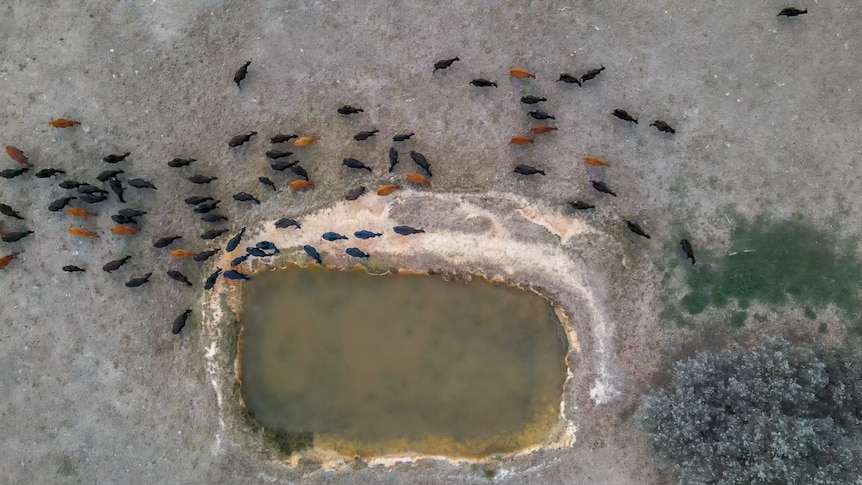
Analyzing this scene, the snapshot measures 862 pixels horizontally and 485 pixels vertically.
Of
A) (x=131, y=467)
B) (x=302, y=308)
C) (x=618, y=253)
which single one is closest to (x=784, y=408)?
(x=618, y=253)

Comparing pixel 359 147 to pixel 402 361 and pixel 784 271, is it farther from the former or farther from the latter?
pixel 784 271

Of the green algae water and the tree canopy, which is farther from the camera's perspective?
the green algae water

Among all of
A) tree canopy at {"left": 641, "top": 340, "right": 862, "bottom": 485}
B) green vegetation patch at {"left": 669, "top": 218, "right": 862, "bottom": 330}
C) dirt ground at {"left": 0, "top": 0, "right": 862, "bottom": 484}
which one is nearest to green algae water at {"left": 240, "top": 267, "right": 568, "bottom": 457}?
dirt ground at {"left": 0, "top": 0, "right": 862, "bottom": 484}

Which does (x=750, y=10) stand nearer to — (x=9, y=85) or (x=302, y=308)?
(x=302, y=308)

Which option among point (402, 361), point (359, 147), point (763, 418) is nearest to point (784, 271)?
point (763, 418)

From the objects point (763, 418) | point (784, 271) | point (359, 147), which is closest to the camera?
point (763, 418)

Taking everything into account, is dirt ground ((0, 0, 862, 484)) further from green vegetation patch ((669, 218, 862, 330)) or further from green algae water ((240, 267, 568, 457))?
green algae water ((240, 267, 568, 457))
